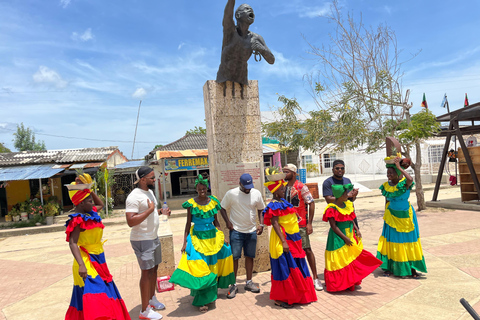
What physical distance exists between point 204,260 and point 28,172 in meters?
14.8

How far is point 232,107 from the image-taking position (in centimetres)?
584

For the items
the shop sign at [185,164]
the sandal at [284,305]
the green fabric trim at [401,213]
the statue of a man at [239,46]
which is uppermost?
the statue of a man at [239,46]

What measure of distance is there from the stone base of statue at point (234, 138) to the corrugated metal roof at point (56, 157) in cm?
1447

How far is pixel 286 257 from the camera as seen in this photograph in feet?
13.6

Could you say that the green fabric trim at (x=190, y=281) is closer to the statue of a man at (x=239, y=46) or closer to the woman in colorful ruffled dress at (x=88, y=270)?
the woman in colorful ruffled dress at (x=88, y=270)

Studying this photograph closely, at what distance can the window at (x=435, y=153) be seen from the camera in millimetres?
21109

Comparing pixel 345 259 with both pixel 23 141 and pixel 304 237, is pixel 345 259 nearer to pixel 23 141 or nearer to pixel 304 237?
pixel 304 237

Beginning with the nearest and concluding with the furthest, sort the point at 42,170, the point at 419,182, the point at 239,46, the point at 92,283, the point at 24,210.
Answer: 1. the point at 92,283
2. the point at 239,46
3. the point at 419,182
4. the point at 24,210
5. the point at 42,170

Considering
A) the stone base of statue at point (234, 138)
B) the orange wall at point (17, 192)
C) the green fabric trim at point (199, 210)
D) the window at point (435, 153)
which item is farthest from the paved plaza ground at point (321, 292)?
the window at point (435, 153)

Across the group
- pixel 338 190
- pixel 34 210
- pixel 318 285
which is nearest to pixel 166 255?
pixel 318 285

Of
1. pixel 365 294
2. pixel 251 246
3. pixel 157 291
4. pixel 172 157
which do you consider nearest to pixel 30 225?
pixel 172 157

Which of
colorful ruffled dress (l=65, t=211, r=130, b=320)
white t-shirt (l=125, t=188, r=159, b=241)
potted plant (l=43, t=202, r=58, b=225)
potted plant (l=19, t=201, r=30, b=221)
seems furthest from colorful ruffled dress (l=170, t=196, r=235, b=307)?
potted plant (l=19, t=201, r=30, b=221)

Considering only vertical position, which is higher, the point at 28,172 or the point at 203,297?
the point at 28,172

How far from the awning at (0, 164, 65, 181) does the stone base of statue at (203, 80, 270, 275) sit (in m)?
12.2
